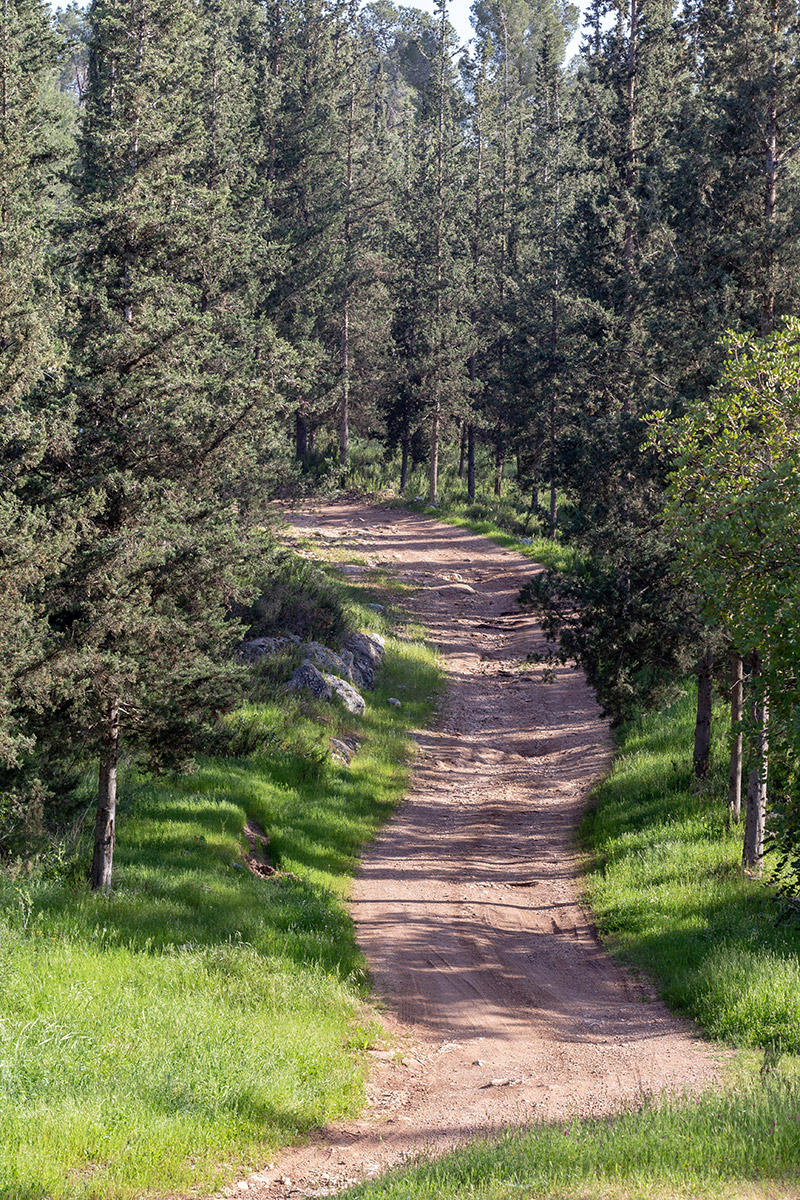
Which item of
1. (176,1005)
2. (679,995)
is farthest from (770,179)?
(176,1005)

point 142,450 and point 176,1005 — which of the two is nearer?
point 176,1005

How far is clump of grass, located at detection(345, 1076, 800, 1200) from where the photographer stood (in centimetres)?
539

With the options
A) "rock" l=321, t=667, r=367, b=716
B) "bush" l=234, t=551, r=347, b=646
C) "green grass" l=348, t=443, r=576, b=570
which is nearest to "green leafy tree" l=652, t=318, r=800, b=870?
"rock" l=321, t=667, r=367, b=716

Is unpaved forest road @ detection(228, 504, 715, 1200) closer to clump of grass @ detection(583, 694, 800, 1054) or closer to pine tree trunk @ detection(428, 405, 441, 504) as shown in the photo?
clump of grass @ detection(583, 694, 800, 1054)

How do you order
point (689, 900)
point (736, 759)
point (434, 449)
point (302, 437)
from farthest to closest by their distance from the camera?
point (302, 437) < point (434, 449) < point (736, 759) < point (689, 900)

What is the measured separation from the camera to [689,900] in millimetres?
11688

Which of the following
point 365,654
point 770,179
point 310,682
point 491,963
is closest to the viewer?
point 491,963

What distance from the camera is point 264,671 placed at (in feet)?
62.1

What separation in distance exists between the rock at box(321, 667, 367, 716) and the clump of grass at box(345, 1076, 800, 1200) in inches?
519

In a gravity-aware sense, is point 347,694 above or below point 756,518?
below

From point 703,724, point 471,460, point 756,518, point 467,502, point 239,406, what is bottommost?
point 703,724

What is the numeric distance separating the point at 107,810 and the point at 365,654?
12918 millimetres

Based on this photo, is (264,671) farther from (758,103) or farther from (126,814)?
(758,103)

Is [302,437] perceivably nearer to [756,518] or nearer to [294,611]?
[294,611]
